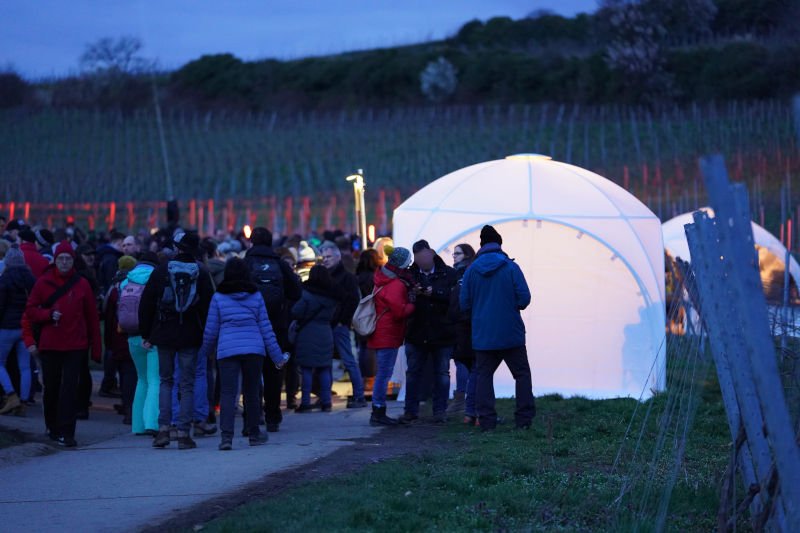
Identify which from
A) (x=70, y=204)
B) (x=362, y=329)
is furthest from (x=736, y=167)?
(x=362, y=329)

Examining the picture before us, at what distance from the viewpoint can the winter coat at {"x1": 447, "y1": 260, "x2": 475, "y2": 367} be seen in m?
11.5

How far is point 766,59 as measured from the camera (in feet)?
174

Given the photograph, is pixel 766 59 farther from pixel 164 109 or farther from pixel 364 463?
pixel 364 463

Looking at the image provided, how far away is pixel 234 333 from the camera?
32.5ft

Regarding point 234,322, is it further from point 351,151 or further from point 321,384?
point 351,151

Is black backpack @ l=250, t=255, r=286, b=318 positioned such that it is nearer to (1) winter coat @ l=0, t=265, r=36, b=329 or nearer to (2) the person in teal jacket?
(2) the person in teal jacket

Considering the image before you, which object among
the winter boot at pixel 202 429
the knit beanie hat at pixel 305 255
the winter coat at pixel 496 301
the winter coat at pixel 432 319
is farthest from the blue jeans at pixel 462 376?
the knit beanie hat at pixel 305 255

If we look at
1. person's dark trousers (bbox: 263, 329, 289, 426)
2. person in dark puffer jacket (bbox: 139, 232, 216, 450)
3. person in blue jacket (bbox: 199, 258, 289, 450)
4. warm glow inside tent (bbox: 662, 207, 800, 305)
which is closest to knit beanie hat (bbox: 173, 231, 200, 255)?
person in dark puffer jacket (bbox: 139, 232, 216, 450)

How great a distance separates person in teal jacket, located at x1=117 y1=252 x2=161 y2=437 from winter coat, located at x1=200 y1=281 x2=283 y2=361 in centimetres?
108

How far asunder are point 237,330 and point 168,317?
72 cm

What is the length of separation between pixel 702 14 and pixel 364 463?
63559mm

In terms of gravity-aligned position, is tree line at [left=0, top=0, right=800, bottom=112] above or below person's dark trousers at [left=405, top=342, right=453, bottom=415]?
above

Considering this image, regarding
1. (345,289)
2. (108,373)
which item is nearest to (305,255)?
(345,289)

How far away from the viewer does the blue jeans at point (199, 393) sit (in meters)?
10.7
